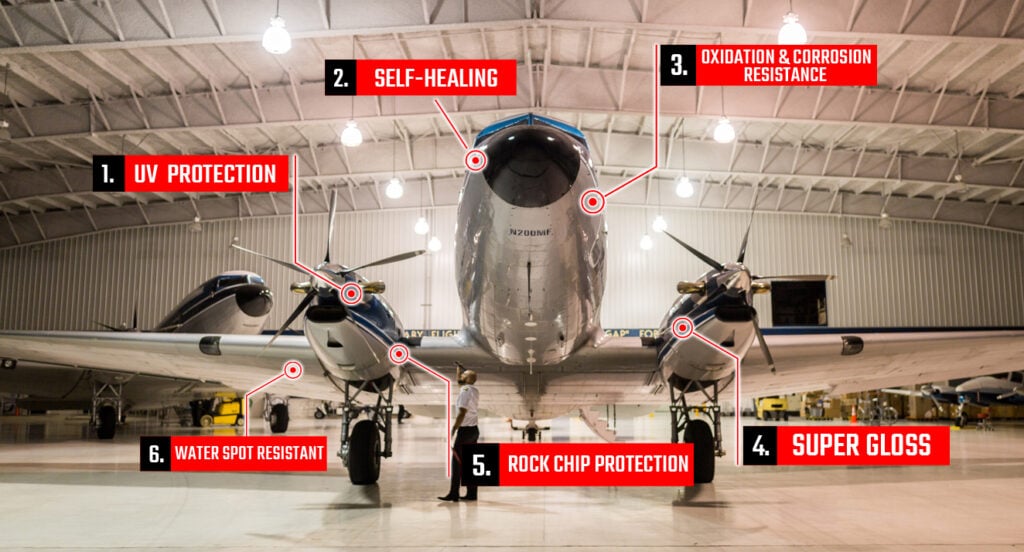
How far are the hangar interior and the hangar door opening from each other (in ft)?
1.83

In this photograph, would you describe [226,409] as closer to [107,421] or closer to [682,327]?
[107,421]

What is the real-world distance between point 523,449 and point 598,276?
7.39 ft

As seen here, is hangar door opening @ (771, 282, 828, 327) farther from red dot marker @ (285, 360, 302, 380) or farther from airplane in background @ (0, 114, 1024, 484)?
red dot marker @ (285, 360, 302, 380)

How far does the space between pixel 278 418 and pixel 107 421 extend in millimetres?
4958

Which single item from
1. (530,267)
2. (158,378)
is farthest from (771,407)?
(530,267)

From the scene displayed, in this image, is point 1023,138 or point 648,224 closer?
point 1023,138

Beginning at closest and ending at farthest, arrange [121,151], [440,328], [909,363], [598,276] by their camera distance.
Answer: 1. [598,276]
2. [909,363]
3. [121,151]
4. [440,328]

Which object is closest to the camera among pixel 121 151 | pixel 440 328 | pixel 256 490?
pixel 256 490

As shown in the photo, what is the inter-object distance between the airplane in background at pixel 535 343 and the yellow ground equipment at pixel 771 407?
21.3m

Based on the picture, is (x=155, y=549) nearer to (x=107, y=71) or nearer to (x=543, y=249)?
(x=543, y=249)

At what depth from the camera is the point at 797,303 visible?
112 feet

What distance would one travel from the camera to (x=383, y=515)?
7543 mm

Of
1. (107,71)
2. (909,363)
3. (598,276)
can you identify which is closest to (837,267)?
(909,363)

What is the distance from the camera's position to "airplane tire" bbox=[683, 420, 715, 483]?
10.0 m
